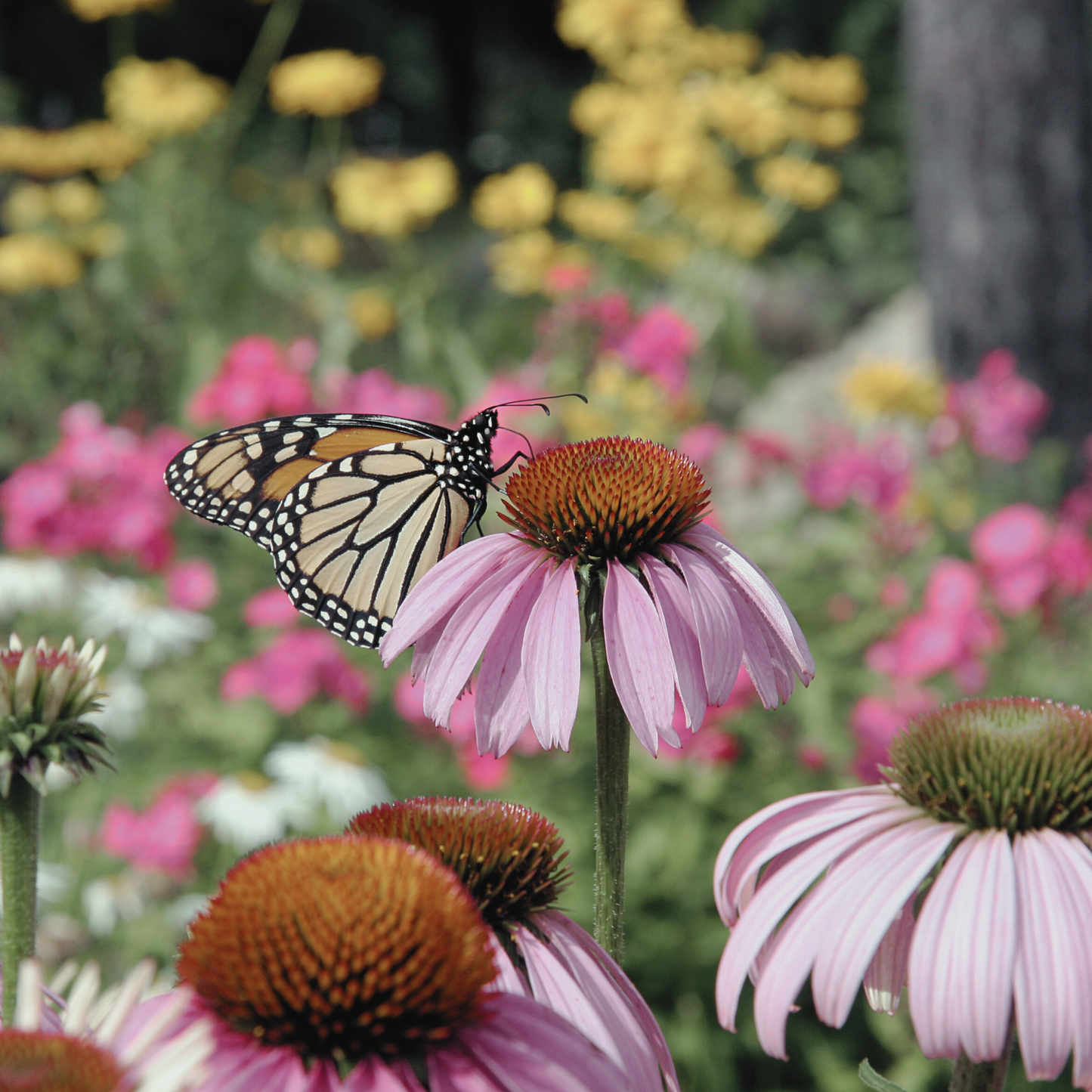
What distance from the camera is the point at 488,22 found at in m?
19.9

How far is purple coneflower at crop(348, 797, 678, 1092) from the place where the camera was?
727mm

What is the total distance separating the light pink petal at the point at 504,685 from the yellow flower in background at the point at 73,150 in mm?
5454

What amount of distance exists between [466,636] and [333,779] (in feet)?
6.11

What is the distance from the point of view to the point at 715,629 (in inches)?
35.6

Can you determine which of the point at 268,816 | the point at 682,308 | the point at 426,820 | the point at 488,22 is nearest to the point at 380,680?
the point at 268,816

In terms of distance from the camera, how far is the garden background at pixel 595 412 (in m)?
2.75

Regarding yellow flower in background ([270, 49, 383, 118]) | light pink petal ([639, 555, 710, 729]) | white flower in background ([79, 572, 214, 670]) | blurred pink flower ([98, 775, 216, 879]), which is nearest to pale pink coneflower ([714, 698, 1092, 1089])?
light pink petal ([639, 555, 710, 729])

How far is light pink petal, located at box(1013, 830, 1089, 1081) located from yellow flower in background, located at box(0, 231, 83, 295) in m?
5.16

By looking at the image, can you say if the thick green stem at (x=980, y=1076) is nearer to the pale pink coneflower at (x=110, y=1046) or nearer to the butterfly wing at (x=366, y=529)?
the pale pink coneflower at (x=110, y=1046)

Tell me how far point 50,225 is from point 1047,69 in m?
5.37

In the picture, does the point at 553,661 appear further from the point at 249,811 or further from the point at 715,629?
the point at 249,811

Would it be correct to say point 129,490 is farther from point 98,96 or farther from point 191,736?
point 98,96

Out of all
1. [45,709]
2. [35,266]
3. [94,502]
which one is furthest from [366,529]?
[35,266]

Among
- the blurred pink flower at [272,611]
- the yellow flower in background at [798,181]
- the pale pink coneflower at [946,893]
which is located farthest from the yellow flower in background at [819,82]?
the pale pink coneflower at [946,893]
